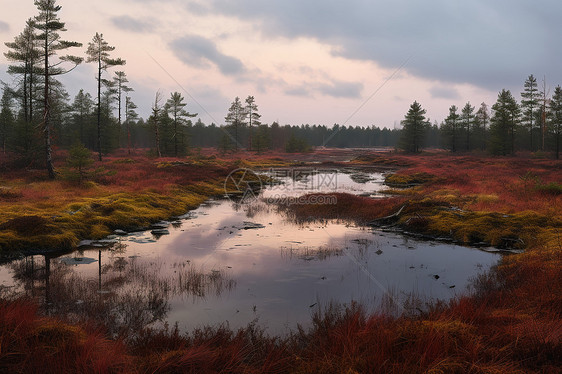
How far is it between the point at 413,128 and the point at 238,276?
243ft

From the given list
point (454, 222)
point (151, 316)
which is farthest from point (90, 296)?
point (454, 222)

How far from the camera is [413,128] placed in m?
73.4

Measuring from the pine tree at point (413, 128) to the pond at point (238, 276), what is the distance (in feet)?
214

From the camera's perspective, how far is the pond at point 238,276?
6.52 meters

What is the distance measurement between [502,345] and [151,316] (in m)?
5.96

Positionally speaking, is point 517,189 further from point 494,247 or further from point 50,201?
point 50,201

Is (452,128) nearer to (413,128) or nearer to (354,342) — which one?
(413,128)

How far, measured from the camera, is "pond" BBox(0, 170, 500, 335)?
652 centimetres

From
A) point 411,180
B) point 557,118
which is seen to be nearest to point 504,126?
point 557,118

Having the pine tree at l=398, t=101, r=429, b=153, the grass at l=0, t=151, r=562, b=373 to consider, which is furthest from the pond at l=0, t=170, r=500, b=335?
the pine tree at l=398, t=101, r=429, b=153

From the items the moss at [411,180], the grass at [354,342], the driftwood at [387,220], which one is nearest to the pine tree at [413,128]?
the moss at [411,180]

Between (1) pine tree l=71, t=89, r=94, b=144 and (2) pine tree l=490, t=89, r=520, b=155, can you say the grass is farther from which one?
(1) pine tree l=71, t=89, r=94, b=144

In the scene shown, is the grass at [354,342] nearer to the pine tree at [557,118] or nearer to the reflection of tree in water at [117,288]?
the reflection of tree in water at [117,288]

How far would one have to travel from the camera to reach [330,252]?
10.9 meters
